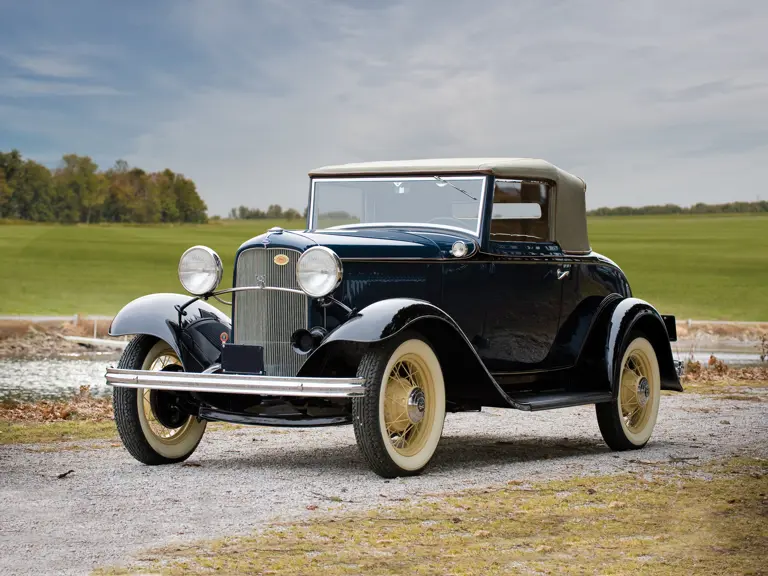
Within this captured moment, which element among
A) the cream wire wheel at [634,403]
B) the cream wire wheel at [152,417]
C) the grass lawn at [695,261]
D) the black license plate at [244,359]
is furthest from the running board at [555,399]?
the grass lawn at [695,261]

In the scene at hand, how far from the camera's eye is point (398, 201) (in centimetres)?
850

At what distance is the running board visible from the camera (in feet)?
25.8

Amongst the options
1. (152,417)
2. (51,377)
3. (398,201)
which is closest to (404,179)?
(398,201)

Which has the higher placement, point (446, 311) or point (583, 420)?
point (446, 311)

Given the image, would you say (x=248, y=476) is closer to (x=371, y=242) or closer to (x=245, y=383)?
(x=245, y=383)

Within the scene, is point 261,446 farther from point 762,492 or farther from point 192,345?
point 762,492

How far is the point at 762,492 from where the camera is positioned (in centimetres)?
669

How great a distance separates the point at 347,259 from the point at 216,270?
1.03 m

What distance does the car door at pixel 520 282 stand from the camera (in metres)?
8.15

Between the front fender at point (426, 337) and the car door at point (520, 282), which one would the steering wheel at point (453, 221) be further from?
the front fender at point (426, 337)

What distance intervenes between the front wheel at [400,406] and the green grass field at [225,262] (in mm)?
39147

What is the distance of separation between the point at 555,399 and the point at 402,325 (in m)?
1.90

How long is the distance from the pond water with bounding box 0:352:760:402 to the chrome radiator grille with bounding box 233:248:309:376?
8583 mm

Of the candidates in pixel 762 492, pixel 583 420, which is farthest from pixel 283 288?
pixel 583 420
